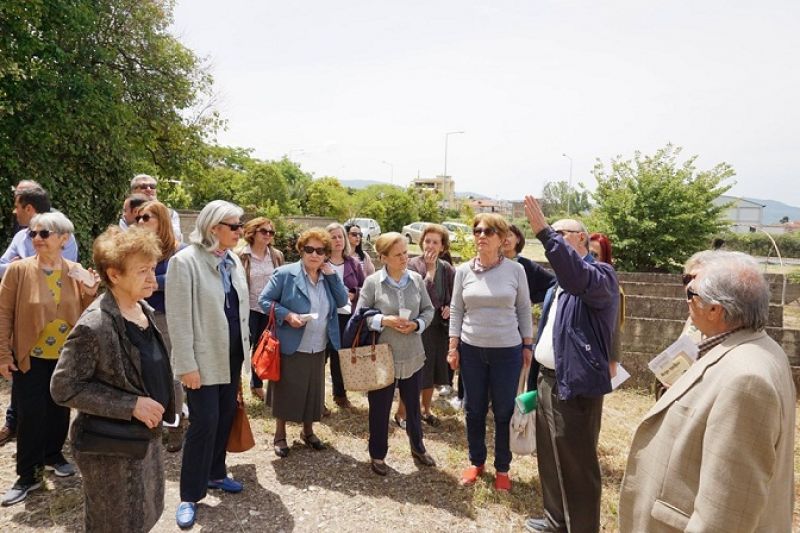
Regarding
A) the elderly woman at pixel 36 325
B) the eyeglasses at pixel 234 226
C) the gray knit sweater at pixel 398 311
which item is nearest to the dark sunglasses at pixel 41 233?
the elderly woman at pixel 36 325

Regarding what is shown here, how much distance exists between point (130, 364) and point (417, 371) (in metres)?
2.28

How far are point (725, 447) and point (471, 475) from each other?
2634 millimetres

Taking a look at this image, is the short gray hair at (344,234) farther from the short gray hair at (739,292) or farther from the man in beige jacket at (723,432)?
the short gray hair at (739,292)

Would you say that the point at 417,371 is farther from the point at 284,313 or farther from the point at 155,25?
the point at 155,25

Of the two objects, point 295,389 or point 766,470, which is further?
point 295,389

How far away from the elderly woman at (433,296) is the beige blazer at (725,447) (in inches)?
129

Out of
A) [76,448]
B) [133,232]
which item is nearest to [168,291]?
[133,232]

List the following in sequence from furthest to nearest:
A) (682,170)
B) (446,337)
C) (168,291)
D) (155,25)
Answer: (682,170), (155,25), (446,337), (168,291)

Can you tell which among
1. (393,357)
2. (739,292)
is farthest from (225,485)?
(739,292)

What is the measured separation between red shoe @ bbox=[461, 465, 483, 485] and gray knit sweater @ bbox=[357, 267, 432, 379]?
35.1 inches

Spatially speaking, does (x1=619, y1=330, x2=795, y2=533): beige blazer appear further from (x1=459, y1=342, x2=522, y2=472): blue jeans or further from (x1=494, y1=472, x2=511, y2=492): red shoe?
(x1=494, y1=472, x2=511, y2=492): red shoe

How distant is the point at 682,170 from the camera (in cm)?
1548

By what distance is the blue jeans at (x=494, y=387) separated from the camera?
3754 millimetres

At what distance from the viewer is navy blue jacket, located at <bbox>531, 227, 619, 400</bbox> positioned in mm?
2770
